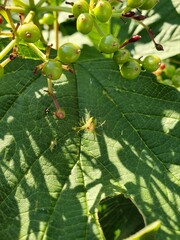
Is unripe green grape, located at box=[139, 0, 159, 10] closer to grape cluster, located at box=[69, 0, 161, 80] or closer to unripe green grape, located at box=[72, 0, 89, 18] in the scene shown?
grape cluster, located at box=[69, 0, 161, 80]

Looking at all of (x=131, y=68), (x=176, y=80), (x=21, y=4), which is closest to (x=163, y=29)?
(x=176, y=80)

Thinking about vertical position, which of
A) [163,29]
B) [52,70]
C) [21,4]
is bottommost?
[52,70]

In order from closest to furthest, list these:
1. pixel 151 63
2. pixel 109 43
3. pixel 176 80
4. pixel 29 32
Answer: pixel 29 32 → pixel 109 43 → pixel 151 63 → pixel 176 80

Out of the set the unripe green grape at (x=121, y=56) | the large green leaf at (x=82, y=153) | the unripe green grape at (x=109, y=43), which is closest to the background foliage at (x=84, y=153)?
the large green leaf at (x=82, y=153)

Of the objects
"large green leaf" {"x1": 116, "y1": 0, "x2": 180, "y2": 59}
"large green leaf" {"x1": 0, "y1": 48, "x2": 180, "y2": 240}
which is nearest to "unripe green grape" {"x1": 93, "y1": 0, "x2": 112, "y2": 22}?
"large green leaf" {"x1": 0, "y1": 48, "x2": 180, "y2": 240}

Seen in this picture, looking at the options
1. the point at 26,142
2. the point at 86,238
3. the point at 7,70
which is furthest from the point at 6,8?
the point at 86,238

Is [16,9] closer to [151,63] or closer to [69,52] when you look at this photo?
[69,52]

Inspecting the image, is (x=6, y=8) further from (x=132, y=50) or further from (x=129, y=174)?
(x=132, y=50)
